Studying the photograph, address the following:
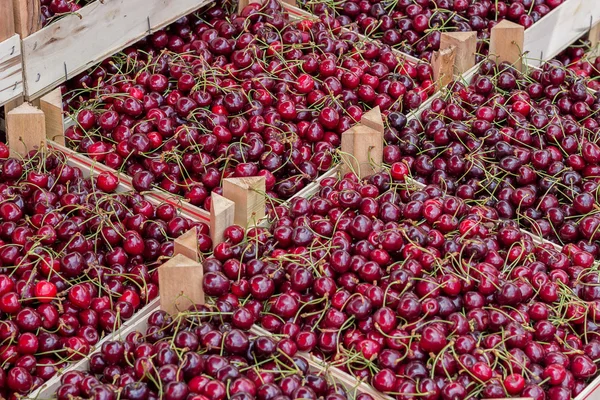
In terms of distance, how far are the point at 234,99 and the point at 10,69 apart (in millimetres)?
854

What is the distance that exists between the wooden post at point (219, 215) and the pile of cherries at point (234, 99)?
29cm

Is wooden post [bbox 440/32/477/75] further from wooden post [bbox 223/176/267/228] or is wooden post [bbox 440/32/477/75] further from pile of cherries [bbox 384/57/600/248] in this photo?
wooden post [bbox 223/176/267/228]

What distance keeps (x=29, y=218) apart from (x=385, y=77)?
167 cm

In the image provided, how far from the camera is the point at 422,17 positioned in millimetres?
4359

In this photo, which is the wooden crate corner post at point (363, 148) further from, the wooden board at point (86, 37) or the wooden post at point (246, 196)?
the wooden board at point (86, 37)

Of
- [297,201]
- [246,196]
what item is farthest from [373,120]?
[246,196]

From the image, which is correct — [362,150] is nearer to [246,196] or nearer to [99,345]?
[246,196]

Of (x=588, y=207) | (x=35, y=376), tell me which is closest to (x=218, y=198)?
(x=35, y=376)

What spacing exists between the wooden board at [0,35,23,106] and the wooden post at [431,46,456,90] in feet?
5.67

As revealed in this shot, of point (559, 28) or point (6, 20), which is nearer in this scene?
point (6, 20)

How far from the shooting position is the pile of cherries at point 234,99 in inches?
137

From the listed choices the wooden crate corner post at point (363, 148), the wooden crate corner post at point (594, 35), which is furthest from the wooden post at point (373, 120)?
the wooden crate corner post at point (594, 35)

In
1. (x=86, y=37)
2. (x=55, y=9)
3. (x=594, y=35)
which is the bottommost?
(x=594, y=35)

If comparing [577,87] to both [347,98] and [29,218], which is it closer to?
[347,98]
